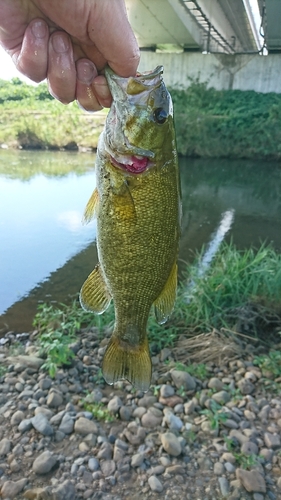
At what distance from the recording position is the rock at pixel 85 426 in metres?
3.28

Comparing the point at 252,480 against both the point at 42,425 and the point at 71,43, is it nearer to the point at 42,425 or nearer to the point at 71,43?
the point at 42,425

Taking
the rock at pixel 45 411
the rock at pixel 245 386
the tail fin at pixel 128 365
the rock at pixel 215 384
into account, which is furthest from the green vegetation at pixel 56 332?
the tail fin at pixel 128 365

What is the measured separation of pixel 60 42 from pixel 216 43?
24.0 metres

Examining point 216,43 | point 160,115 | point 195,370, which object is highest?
point 216,43

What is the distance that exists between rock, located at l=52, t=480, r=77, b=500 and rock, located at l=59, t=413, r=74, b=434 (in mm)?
510

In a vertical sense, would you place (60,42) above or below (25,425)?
above

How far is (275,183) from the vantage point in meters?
15.2

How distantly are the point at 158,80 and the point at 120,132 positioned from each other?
233mm

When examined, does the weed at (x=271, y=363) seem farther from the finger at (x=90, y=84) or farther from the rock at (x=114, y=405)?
the finger at (x=90, y=84)

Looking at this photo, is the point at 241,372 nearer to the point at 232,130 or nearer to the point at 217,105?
the point at 232,130

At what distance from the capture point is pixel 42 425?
3291 millimetres

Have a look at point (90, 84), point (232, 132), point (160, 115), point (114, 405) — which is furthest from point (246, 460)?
point (232, 132)

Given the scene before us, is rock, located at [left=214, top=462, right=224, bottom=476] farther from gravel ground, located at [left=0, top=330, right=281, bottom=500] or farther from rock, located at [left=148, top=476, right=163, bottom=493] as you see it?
rock, located at [left=148, top=476, right=163, bottom=493]

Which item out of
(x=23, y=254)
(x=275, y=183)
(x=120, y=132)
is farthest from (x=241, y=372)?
(x=275, y=183)
